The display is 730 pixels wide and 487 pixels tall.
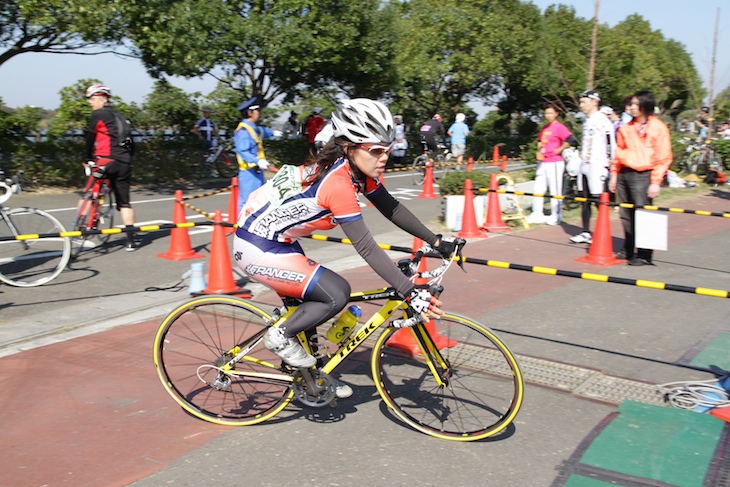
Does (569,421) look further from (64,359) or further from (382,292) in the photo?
(64,359)

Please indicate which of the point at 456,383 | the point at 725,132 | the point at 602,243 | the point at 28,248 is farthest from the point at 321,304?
the point at 725,132

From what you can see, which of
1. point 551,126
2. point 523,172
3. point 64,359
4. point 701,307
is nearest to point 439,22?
point 523,172

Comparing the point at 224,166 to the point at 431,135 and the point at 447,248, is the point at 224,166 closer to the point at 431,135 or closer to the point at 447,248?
the point at 431,135

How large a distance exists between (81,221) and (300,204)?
6.64m

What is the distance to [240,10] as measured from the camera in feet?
59.9

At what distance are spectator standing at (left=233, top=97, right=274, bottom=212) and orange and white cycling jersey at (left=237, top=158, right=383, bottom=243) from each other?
5.45m

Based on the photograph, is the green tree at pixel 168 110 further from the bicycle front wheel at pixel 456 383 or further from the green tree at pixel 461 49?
the bicycle front wheel at pixel 456 383

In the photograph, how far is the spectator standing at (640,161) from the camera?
8.69 metres

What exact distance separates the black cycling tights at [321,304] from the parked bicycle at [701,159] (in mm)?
17217

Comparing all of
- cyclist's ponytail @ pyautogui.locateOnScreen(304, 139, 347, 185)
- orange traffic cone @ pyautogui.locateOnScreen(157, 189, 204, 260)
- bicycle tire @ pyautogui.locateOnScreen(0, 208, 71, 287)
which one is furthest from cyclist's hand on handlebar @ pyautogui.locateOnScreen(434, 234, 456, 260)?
orange traffic cone @ pyautogui.locateOnScreen(157, 189, 204, 260)

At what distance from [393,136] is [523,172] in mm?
16326

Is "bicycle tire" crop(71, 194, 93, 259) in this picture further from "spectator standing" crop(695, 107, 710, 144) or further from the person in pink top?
"spectator standing" crop(695, 107, 710, 144)

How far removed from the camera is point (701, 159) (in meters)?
18.9

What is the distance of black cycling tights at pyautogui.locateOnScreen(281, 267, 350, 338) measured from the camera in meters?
4.03
